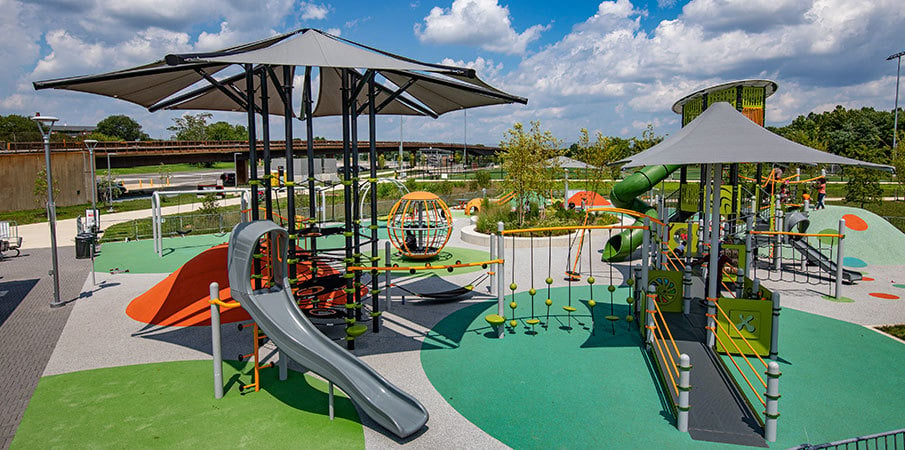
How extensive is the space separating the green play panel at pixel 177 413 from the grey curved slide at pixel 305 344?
0.43 metres

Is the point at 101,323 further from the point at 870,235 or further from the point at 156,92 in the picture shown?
the point at 870,235

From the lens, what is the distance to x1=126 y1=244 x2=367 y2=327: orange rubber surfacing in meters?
10.3

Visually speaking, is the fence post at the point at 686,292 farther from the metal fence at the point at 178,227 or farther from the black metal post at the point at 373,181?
the metal fence at the point at 178,227

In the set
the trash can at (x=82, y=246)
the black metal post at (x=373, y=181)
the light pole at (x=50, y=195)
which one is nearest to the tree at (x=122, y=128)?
the trash can at (x=82, y=246)

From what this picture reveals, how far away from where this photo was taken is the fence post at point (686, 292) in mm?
9766

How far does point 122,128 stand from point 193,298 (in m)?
152

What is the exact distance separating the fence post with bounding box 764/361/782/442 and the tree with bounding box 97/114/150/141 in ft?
509

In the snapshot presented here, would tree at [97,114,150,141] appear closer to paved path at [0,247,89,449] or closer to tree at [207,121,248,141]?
tree at [207,121,248,141]

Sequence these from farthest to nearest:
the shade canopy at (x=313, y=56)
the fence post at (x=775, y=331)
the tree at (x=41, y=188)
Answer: the tree at (x=41, y=188) < the fence post at (x=775, y=331) < the shade canopy at (x=313, y=56)

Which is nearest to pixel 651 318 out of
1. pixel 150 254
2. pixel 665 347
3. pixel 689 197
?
pixel 665 347

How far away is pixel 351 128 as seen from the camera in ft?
29.3

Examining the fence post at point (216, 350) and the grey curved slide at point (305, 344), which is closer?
the grey curved slide at point (305, 344)

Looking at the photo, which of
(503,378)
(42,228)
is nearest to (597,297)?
(503,378)

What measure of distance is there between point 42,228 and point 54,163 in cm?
1398
